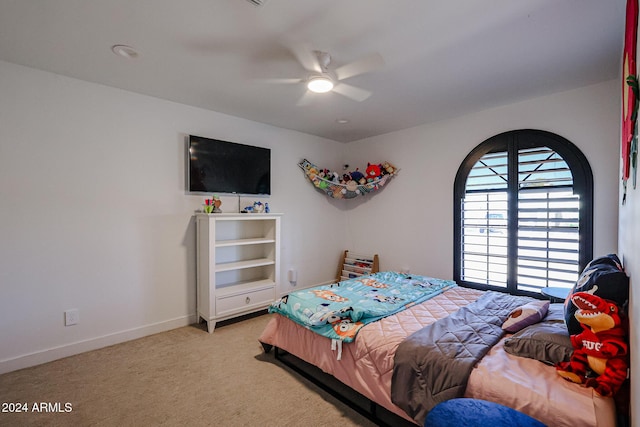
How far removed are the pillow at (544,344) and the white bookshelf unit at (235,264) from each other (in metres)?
2.53

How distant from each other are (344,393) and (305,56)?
7.96ft

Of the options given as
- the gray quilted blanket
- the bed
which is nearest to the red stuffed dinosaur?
the bed

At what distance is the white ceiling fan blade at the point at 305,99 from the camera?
2.92 metres

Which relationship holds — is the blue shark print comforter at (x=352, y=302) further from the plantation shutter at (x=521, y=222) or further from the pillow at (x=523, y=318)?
the plantation shutter at (x=521, y=222)

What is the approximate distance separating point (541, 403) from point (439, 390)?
411mm

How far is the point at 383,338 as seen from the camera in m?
1.79


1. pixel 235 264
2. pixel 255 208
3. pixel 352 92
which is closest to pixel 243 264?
pixel 235 264

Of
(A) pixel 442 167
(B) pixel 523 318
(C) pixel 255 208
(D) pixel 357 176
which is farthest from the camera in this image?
(D) pixel 357 176

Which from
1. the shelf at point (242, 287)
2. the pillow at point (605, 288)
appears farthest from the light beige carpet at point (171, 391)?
the pillow at point (605, 288)

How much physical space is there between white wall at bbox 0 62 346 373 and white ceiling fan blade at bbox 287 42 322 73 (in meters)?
1.69

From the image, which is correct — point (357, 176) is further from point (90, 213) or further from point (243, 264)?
point (90, 213)

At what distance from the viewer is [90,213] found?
8.75 ft

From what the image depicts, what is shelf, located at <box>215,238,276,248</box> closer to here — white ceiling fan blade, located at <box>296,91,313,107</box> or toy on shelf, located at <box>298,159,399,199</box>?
toy on shelf, located at <box>298,159,399,199</box>

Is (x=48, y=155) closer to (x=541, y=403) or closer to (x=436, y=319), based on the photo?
(x=436, y=319)
